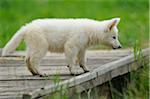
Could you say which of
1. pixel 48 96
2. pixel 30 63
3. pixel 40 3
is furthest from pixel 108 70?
pixel 40 3

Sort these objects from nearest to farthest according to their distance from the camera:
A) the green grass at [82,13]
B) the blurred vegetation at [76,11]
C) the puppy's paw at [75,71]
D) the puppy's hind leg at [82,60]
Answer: the puppy's paw at [75,71] < the puppy's hind leg at [82,60] < the green grass at [82,13] < the blurred vegetation at [76,11]

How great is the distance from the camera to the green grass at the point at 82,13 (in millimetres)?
13555

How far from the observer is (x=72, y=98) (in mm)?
7973

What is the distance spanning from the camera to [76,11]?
1838 centimetres

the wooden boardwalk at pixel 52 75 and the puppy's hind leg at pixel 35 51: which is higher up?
the puppy's hind leg at pixel 35 51

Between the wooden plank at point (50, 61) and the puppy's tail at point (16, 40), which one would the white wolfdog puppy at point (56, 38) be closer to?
the puppy's tail at point (16, 40)

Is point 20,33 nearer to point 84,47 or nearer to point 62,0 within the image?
point 84,47

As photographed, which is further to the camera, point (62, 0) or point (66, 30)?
point (62, 0)

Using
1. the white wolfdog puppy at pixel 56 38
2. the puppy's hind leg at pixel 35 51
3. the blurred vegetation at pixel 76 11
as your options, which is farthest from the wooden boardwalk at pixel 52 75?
the blurred vegetation at pixel 76 11

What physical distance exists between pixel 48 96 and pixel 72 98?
0.57m

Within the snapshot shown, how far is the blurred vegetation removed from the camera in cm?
1533

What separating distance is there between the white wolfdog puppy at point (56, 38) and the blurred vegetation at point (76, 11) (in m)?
4.66

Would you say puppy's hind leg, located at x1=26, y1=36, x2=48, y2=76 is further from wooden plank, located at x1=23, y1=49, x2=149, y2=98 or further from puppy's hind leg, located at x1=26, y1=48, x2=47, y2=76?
wooden plank, located at x1=23, y1=49, x2=149, y2=98

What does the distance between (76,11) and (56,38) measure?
31.9 ft
